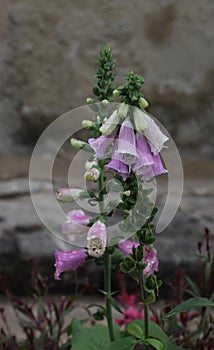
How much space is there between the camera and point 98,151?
1.12m

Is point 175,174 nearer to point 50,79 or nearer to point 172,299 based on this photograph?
point 172,299

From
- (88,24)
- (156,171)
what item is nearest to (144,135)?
(156,171)

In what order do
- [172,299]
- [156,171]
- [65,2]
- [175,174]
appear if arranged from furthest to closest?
[65,2] → [172,299] → [175,174] → [156,171]

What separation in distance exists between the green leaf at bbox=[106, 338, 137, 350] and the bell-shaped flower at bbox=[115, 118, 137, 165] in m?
0.29

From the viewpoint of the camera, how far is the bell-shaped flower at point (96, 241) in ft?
3.81

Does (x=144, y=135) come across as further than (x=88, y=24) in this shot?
No

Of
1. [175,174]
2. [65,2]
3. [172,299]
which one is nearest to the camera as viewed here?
[175,174]

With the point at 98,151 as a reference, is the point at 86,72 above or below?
above

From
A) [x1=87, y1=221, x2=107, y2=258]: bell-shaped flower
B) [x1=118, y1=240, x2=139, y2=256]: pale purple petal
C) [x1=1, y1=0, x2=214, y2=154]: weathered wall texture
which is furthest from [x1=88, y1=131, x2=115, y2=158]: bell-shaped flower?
[x1=1, y1=0, x2=214, y2=154]: weathered wall texture

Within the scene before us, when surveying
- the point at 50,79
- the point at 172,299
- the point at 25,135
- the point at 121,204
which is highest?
the point at 50,79

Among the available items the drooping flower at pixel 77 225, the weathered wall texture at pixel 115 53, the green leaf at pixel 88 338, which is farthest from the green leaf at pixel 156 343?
the weathered wall texture at pixel 115 53

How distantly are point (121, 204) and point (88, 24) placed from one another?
1.28m

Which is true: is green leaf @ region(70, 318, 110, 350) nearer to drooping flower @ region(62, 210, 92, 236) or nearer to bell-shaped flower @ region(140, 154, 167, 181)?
drooping flower @ region(62, 210, 92, 236)

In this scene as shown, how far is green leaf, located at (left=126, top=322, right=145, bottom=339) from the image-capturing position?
1.22 m
